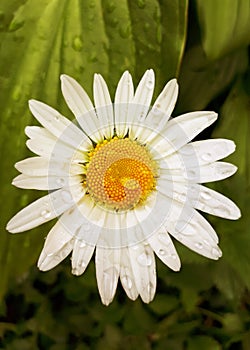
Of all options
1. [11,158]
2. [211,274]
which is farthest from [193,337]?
[11,158]

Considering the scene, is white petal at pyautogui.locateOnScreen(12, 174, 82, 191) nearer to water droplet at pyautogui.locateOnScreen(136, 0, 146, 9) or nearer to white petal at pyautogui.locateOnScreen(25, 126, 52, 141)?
white petal at pyautogui.locateOnScreen(25, 126, 52, 141)

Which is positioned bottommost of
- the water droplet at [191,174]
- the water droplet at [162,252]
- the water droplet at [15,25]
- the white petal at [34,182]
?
the water droplet at [162,252]

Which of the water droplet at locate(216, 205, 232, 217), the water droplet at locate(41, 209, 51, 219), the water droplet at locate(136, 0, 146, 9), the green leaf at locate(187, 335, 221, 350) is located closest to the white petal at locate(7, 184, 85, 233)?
the water droplet at locate(41, 209, 51, 219)

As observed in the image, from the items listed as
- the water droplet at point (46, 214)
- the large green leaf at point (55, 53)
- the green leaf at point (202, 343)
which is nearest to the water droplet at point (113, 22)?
the large green leaf at point (55, 53)

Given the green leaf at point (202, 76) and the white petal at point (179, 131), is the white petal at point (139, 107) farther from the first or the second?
the green leaf at point (202, 76)

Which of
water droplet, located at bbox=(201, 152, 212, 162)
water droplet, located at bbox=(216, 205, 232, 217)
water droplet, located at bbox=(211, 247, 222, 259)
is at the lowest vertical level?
water droplet, located at bbox=(211, 247, 222, 259)

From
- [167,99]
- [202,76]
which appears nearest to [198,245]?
[167,99]

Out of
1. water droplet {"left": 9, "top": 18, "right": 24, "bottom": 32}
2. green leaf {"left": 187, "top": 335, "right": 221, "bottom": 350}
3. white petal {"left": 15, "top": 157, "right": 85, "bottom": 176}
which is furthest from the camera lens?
green leaf {"left": 187, "top": 335, "right": 221, "bottom": 350}

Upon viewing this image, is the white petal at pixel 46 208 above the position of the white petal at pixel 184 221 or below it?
above
